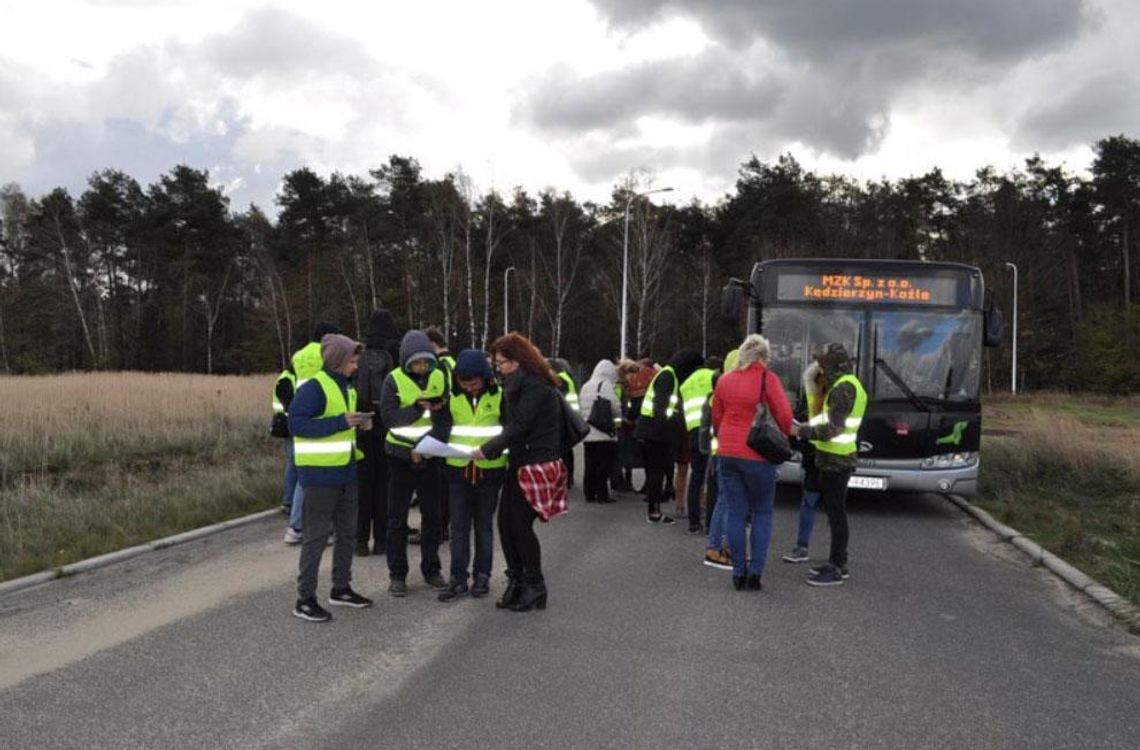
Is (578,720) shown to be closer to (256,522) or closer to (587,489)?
(256,522)

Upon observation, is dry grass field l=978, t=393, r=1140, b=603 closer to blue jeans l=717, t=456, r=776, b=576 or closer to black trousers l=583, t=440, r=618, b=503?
blue jeans l=717, t=456, r=776, b=576

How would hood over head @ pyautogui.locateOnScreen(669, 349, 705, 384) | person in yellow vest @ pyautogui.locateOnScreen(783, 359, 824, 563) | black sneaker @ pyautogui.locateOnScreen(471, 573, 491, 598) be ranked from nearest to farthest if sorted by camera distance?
black sneaker @ pyautogui.locateOnScreen(471, 573, 491, 598) < person in yellow vest @ pyautogui.locateOnScreen(783, 359, 824, 563) < hood over head @ pyautogui.locateOnScreen(669, 349, 705, 384)

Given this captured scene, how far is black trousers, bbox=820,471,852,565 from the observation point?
6.88m

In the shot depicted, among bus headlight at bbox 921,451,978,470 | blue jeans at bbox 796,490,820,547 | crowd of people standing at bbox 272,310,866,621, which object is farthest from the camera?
bus headlight at bbox 921,451,978,470

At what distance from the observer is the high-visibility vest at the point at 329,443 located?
5.61m

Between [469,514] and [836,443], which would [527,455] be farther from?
[836,443]

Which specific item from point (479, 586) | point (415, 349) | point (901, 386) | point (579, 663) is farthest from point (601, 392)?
point (579, 663)

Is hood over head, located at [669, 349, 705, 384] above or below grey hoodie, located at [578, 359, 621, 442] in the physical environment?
above

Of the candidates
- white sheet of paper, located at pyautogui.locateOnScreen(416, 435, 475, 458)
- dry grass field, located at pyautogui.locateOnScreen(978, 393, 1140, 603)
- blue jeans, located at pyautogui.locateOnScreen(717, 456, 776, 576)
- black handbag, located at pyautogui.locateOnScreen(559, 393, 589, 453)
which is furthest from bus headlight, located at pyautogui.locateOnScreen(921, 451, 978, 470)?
white sheet of paper, located at pyautogui.locateOnScreen(416, 435, 475, 458)

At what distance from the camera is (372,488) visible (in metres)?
7.62

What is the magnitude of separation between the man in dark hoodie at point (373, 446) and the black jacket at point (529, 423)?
1.98m

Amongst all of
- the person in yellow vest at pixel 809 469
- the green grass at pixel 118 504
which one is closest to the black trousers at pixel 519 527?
the person in yellow vest at pixel 809 469

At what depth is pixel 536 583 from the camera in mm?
5938

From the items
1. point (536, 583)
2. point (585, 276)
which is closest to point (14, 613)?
point (536, 583)
